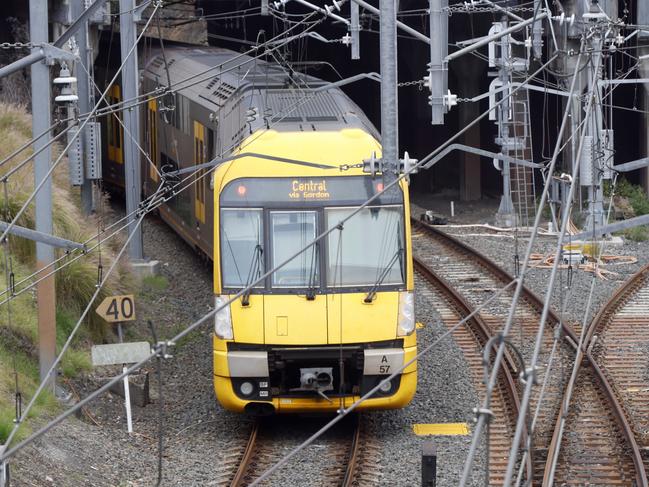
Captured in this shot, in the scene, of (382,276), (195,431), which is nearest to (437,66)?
(382,276)

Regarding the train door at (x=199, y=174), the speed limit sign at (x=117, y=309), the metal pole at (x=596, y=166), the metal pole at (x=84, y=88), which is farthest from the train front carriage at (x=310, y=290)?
the metal pole at (x=596, y=166)

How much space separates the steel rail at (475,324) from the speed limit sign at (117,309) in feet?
13.8

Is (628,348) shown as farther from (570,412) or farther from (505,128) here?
(505,128)

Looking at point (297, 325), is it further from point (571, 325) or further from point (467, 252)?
point (467, 252)

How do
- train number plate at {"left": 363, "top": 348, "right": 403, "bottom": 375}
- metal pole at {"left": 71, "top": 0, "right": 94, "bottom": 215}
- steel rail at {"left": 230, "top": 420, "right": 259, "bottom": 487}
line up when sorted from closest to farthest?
steel rail at {"left": 230, "top": 420, "right": 259, "bottom": 487} < train number plate at {"left": 363, "top": 348, "right": 403, "bottom": 375} < metal pole at {"left": 71, "top": 0, "right": 94, "bottom": 215}

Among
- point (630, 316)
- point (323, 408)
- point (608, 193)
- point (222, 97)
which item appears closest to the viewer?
point (323, 408)

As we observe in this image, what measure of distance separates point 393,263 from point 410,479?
2.23 m

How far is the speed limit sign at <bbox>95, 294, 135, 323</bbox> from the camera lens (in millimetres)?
14234

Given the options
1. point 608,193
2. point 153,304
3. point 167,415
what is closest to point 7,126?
point 153,304

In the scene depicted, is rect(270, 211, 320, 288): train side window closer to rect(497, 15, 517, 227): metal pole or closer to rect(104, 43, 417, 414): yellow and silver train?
rect(104, 43, 417, 414): yellow and silver train

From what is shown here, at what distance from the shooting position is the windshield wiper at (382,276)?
1259 centimetres

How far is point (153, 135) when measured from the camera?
22.8m

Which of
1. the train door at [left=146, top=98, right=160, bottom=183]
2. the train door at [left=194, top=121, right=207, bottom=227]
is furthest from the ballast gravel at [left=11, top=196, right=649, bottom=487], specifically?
the train door at [left=146, top=98, right=160, bottom=183]

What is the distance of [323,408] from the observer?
12.6 m
